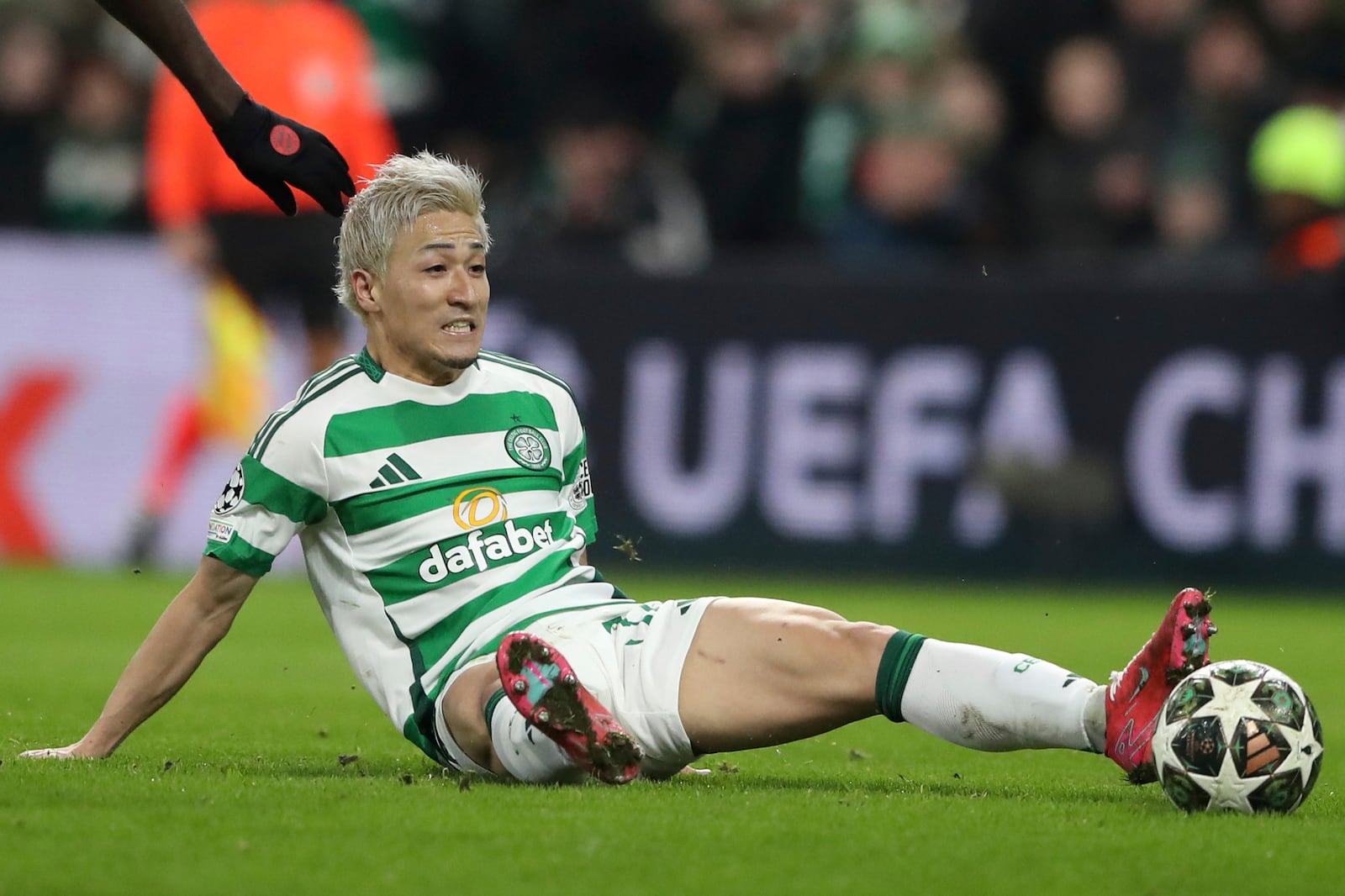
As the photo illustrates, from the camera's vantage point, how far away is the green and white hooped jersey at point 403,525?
502 centimetres

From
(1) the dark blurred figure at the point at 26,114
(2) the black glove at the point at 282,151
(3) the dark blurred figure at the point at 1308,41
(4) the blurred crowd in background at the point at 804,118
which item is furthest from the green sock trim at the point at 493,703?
(1) the dark blurred figure at the point at 26,114

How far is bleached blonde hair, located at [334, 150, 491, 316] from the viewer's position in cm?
516

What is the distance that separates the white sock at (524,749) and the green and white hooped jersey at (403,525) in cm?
26

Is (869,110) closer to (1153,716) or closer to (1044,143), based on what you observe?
(1044,143)

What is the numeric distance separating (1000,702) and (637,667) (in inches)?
33.5

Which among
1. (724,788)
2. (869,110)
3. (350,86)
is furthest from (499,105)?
(724,788)

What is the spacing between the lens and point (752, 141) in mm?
12289

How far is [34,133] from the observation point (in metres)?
13.2

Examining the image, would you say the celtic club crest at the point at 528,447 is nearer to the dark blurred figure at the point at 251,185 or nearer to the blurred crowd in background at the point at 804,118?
the blurred crowd in background at the point at 804,118

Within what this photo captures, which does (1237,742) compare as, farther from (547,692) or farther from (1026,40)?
(1026,40)

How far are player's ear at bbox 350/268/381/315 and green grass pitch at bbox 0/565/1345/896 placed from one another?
1167 mm

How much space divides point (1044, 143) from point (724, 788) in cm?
785

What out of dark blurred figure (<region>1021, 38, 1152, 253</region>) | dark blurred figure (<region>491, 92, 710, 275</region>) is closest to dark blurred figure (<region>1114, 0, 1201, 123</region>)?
dark blurred figure (<region>1021, 38, 1152, 253</region>)

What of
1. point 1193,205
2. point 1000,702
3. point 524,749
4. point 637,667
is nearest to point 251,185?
point 1193,205
